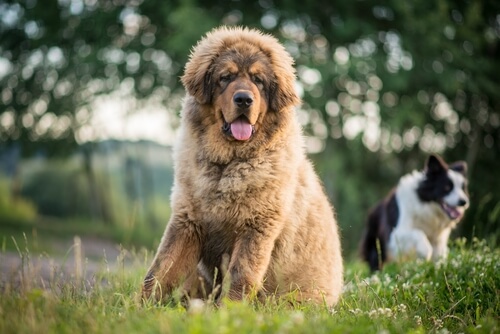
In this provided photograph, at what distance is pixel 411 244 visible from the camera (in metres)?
Result: 7.60

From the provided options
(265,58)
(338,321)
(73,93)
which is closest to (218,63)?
(265,58)

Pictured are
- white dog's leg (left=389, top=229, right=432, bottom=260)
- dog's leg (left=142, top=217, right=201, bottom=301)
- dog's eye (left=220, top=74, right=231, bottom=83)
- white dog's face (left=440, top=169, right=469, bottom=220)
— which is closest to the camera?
dog's leg (left=142, top=217, right=201, bottom=301)

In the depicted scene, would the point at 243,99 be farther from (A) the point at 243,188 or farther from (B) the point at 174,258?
(B) the point at 174,258

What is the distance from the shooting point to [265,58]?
4719 millimetres

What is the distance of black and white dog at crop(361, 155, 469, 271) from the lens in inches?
297

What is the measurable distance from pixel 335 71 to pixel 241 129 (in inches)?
340

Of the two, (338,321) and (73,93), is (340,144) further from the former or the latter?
(338,321)

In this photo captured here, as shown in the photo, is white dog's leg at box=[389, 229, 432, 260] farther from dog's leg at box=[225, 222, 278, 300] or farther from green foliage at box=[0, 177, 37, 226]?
green foliage at box=[0, 177, 37, 226]

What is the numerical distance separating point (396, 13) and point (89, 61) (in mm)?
7816

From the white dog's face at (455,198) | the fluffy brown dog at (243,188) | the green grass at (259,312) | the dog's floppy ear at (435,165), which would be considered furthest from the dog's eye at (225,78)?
the white dog's face at (455,198)

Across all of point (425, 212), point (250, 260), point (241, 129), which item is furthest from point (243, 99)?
point (425, 212)

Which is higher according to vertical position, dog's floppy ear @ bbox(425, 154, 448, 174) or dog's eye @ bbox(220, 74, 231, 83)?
dog's eye @ bbox(220, 74, 231, 83)

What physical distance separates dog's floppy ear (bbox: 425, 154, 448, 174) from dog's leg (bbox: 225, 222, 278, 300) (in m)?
4.04

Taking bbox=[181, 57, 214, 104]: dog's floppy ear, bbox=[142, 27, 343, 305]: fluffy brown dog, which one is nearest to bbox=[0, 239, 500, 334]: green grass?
bbox=[142, 27, 343, 305]: fluffy brown dog
